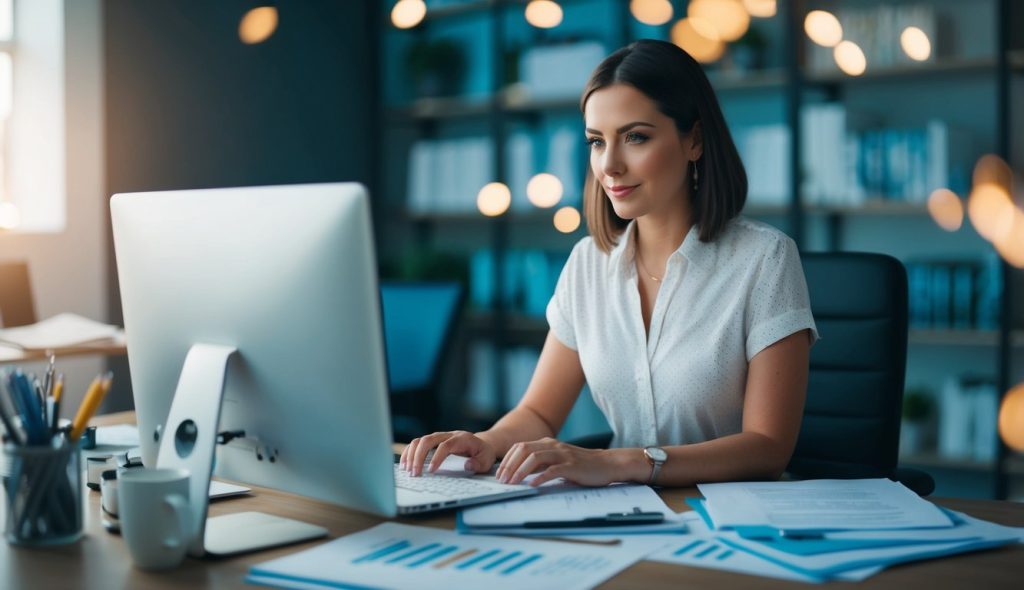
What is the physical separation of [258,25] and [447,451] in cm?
303

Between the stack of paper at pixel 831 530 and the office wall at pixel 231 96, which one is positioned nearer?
the stack of paper at pixel 831 530

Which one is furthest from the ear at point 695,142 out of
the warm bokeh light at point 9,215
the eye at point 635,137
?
the warm bokeh light at point 9,215

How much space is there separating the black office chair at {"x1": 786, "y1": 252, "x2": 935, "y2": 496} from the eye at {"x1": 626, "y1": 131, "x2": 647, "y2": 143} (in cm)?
46

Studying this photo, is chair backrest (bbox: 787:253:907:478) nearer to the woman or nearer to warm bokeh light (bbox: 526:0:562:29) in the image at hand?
the woman

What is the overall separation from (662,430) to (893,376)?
42cm

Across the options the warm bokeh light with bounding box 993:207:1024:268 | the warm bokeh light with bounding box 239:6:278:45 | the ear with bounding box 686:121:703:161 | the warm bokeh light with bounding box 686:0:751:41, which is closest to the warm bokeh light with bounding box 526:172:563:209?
the warm bokeh light with bounding box 686:0:751:41

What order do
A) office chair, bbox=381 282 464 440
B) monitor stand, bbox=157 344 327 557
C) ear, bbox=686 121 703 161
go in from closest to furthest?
monitor stand, bbox=157 344 327 557 → ear, bbox=686 121 703 161 → office chair, bbox=381 282 464 440

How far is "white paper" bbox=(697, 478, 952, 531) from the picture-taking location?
3.60 ft

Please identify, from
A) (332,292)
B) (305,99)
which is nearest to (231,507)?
(332,292)

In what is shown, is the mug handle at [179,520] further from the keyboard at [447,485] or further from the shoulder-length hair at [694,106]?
the shoulder-length hair at [694,106]

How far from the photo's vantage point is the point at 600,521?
3.63 ft

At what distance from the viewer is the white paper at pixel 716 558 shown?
97 cm

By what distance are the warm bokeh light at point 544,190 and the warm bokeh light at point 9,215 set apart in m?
1.80

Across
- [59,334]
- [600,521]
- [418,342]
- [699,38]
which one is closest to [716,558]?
[600,521]
